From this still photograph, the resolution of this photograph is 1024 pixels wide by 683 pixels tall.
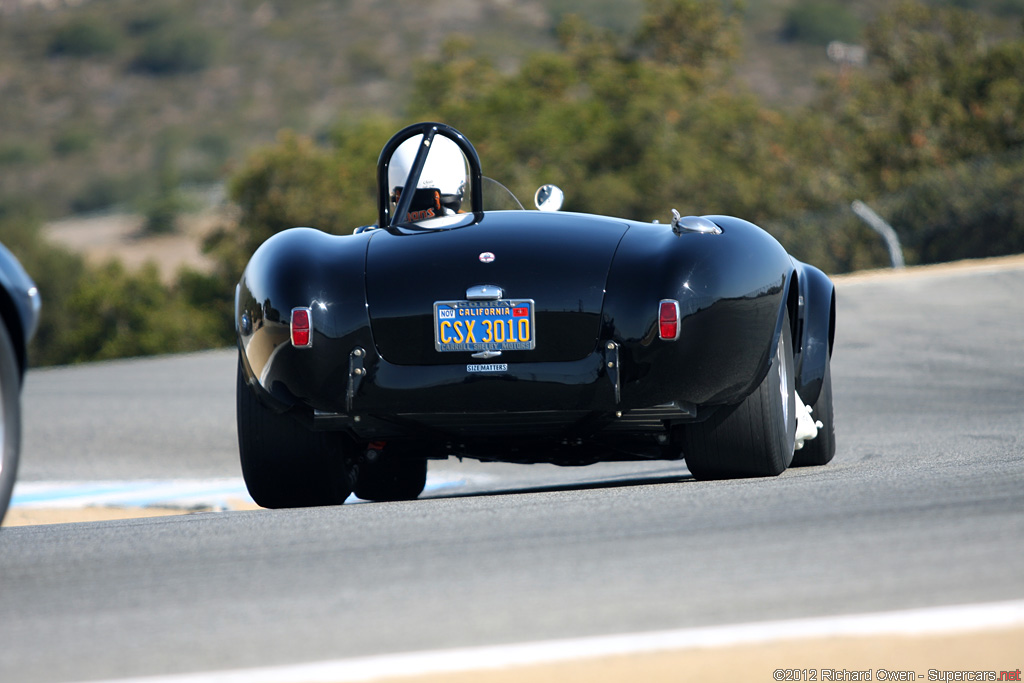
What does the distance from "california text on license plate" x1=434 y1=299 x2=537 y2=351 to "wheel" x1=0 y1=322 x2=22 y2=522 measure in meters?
1.51

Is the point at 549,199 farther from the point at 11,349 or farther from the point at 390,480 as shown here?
the point at 11,349

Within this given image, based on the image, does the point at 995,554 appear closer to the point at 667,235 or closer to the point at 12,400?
the point at 667,235

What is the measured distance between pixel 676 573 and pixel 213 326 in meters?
48.7

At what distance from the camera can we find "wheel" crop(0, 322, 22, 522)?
366cm

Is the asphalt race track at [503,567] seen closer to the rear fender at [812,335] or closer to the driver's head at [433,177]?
the rear fender at [812,335]

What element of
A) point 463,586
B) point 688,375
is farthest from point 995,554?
point 688,375

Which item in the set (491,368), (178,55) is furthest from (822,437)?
(178,55)

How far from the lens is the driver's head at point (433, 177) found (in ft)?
19.7

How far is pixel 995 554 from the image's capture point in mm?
3154

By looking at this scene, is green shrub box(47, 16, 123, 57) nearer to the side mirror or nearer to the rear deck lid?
the side mirror

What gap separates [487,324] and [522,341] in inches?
5.3

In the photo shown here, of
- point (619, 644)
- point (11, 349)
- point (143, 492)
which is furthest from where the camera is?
point (143, 492)

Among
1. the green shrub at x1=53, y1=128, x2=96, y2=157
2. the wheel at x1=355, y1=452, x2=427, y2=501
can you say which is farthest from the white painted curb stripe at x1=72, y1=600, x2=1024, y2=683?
the green shrub at x1=53, y1=128, x2=96, y2=157

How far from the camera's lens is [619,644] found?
2.55 metres
